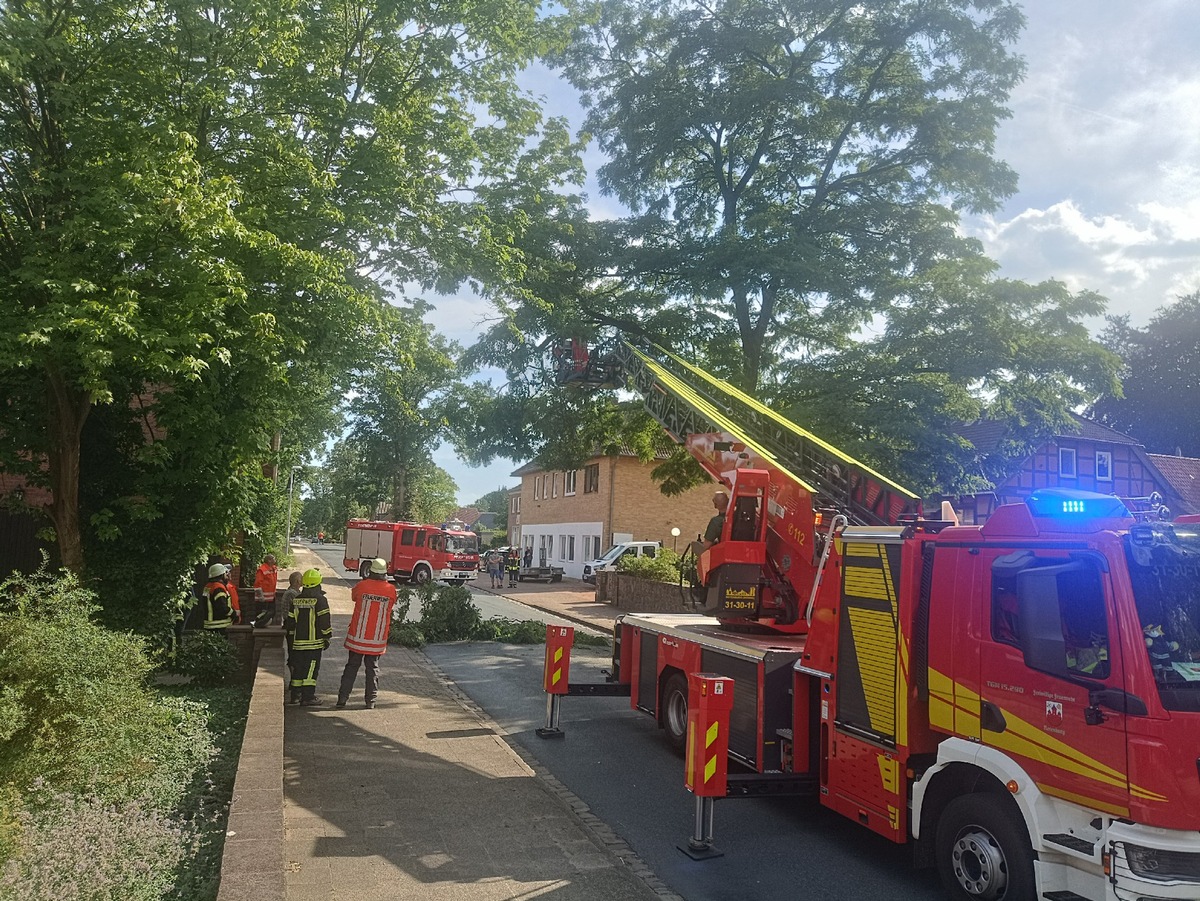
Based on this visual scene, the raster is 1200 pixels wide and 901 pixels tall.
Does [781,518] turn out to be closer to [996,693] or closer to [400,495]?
[996,693]

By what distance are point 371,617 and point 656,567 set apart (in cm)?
1578

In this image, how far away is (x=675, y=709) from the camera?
355 inches

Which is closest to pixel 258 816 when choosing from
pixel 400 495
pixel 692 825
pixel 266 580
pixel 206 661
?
pixel 692 825

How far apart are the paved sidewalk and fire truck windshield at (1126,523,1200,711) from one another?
10.2 feet

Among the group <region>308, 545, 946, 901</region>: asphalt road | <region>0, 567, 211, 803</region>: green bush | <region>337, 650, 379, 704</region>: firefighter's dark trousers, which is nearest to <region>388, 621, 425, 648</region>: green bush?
<region>308, 545, 946, 901</region>: asphalt road

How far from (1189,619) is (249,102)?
9.56 m

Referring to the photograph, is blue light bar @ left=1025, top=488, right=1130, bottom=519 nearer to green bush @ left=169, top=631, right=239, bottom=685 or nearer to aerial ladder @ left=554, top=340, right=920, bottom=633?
aerial ladder @ left=554, top=340, right=920, bottom=633

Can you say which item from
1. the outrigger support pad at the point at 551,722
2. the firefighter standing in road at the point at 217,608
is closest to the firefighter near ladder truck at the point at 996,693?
the outrigger support pad at the point at 551,722

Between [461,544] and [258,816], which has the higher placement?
[461,544]

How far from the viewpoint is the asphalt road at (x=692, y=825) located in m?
5.64

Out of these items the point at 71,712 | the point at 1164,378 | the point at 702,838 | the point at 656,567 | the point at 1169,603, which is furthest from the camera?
the point at 1164,378

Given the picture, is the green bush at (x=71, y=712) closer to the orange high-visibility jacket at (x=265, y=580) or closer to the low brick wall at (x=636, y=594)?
the orange high-visibility jacket at (x=265, y=580)

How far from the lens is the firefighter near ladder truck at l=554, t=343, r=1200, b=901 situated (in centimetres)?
418

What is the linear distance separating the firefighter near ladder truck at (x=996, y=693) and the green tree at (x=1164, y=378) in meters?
40.3
